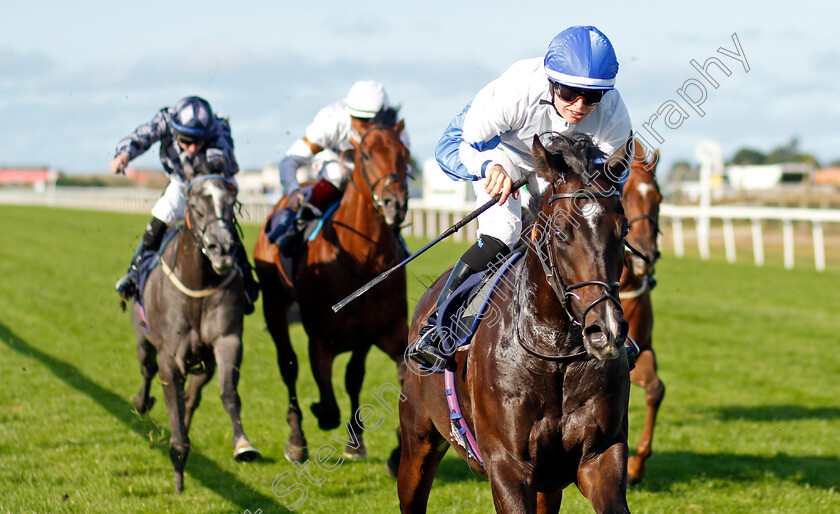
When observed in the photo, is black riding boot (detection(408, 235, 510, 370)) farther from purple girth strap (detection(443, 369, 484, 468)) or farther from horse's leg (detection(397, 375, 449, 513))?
horse's leg (detection(397, 375, 449, 513))

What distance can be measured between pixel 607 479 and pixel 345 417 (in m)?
4.22

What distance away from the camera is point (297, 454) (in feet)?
18.4

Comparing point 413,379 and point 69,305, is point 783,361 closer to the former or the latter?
point 413,379

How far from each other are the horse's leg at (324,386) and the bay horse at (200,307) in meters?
0.52

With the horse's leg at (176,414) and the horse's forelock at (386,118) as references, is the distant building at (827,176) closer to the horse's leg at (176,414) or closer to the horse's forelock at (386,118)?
the horse's forelock at (386,118)

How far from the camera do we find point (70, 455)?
5.63 meters

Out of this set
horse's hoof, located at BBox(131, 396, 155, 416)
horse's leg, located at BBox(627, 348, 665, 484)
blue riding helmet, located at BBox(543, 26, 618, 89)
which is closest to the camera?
blue riding helmet, located at BBox(543, 26, 618, 89)

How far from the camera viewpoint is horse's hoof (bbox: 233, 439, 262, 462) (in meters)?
5.03

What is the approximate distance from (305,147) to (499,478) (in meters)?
3.86

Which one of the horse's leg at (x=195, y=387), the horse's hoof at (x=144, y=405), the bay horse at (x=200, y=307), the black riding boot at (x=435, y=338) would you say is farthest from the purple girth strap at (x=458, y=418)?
the horse's hoof at (x=144, y=405)

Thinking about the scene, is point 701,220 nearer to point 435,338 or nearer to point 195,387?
point 195,387

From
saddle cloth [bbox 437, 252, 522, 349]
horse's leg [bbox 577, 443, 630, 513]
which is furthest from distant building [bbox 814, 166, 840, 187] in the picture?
horse's leg [bbox 577, 443, 630, 513]

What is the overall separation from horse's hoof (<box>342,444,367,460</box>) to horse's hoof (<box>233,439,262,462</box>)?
0.84 meters

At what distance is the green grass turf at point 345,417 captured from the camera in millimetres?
4961
